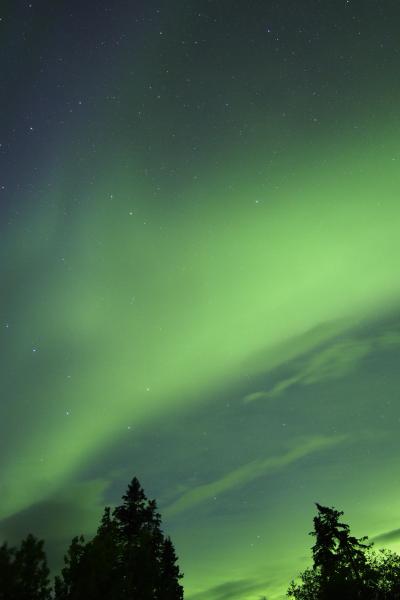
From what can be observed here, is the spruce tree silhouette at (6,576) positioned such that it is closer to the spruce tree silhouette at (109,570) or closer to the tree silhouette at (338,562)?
the spruce tree silhouette at (109,570)

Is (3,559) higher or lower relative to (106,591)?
higher

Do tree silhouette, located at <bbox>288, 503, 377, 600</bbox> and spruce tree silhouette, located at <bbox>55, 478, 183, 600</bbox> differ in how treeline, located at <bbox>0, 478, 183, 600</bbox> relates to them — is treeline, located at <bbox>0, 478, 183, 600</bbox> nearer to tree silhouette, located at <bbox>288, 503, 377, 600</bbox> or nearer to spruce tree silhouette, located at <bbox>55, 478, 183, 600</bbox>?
spruce tree silhouette, located at <bbox>55, 478, 183, 600</bbox>

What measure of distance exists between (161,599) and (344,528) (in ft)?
86.3

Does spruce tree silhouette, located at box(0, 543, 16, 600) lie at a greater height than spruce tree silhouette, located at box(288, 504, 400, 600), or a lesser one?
greater

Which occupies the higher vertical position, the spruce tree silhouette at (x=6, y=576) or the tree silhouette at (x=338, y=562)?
the spruce tree silhouette at (x=6, y=576)

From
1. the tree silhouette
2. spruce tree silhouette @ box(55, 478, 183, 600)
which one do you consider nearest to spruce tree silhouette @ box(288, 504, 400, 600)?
the tree silhouette

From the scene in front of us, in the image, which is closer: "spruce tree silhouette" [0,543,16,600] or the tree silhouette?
"spruce tree silhouette" [0,543,16,600]

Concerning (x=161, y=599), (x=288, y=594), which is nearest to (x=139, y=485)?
(x=161, y=599)

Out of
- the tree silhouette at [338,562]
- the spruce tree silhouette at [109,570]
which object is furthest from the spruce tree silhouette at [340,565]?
the spruce tree silhouette at [109,570]

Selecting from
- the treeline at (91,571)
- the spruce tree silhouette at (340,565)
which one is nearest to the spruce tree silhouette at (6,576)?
the treeline at (91,571)

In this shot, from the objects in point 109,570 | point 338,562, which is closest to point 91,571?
point 109,570

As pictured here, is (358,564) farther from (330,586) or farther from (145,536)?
(145,536)

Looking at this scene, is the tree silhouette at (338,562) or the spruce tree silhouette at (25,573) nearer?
the spruce tree silhouette at (25,573)

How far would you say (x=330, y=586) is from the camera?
96.7 feet
